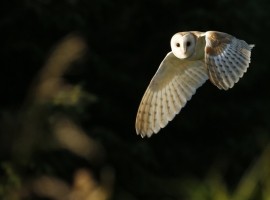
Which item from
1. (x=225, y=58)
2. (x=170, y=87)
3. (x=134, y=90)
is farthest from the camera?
(x=134, y=90)

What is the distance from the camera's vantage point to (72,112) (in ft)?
24.7

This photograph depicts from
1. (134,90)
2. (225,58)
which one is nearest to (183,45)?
(225,58)

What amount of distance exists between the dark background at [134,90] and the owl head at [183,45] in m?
3.71

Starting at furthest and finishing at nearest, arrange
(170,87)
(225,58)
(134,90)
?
(134,90)
(170,87)
(225,58)

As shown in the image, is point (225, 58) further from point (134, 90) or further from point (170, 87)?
point (134, 90)

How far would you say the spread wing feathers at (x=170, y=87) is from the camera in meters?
3.98

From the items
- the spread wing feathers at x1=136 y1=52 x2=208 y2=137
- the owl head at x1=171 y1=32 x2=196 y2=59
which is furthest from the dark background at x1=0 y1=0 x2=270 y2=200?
the owl head at x1=171 y1=32 x2=196 y2=59

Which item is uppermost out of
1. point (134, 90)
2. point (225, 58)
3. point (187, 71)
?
point (134, 90)

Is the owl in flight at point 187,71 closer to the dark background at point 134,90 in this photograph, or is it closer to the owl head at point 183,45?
the owl head at point 183,45

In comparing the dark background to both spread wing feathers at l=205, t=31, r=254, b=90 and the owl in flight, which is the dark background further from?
spread wing feathers at l=205, t=31, r=254, b=90

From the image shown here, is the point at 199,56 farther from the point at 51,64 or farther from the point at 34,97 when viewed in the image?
the point at 34,97

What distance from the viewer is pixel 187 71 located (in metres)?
4.23

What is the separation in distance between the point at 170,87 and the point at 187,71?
9 cm

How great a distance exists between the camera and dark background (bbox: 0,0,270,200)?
323 inches
